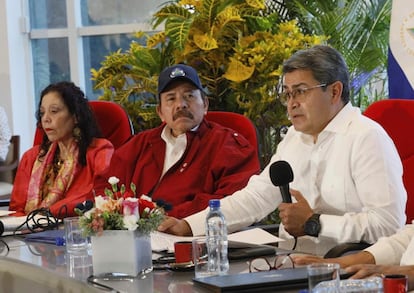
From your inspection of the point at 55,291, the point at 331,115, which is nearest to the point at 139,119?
the point at 331,115

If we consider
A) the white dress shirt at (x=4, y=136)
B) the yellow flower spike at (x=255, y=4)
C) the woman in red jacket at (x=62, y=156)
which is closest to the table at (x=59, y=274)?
the woman in red jacket at (x=62, y=156)

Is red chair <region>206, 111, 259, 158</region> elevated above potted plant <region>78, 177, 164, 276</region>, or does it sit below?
above

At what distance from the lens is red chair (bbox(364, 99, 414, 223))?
302cm

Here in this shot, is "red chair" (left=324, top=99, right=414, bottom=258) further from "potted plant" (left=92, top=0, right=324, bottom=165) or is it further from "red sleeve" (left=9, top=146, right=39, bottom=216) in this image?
"red sleeve" (left=9, top=146, right=39, bottom=216)

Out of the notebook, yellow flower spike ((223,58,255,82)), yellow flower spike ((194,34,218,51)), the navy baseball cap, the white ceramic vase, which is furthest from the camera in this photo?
yellow flower spike ((194,34,218,51))

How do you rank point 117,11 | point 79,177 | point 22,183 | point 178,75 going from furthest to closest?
1. point 117,11
2. point 22,183
3. point 79,177
4. point 178,75

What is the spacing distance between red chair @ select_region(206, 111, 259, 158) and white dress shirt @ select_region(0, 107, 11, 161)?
13.2 feet

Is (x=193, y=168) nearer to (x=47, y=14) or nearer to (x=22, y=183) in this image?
(x=22, y=183)

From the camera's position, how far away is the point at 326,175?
9.62 feet

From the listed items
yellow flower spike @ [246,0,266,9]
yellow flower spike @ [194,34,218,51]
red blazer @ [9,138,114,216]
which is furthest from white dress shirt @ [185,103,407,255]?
yellow flower spike @ [246,0,266,9]

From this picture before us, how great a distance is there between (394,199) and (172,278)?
87cm

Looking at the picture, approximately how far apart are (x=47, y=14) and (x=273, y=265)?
6.21 m

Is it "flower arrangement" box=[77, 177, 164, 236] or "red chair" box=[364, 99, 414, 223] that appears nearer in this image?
"flower arrangement" box=[77, 177, 164, 236]

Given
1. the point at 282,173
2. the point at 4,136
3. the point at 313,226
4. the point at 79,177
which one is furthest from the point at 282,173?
the point at 4,136
